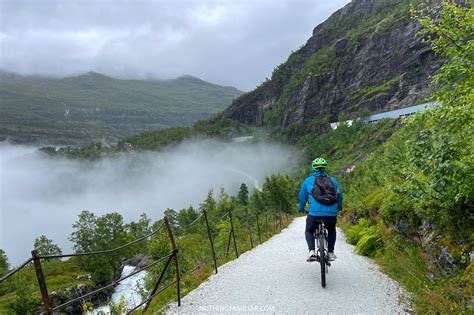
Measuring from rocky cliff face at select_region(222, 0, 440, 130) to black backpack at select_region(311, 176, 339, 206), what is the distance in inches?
3944

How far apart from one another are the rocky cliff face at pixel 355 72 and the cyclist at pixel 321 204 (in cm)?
10016

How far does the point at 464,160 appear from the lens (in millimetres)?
5328

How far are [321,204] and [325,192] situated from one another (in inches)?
10.1

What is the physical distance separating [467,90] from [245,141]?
600ft

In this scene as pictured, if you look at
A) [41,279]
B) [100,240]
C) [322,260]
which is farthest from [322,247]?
[100,240]

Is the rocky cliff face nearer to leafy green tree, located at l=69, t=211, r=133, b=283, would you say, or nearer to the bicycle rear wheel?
leafy green tree, located at l=69, t=211, r=133, b=283

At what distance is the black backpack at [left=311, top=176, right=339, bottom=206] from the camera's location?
710 cm

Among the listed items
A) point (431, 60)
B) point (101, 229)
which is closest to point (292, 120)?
point (431, 60)

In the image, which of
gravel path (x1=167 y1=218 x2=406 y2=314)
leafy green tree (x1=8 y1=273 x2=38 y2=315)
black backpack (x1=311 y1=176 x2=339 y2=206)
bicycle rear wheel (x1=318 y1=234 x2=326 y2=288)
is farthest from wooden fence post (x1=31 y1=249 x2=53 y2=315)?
leafy green tree (x1=8 y1=273 x2=38 y2=315)

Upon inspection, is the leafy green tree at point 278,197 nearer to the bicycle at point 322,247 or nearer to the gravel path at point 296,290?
the gravel path at point 296,290

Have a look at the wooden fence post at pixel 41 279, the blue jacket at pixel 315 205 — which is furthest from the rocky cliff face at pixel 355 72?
the wooden fence post at pixel 41 279

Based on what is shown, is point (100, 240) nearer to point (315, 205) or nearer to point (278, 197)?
point (278, 197)

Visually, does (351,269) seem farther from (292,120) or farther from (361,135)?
(292,120)

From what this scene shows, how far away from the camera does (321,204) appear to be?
7.18 meters
